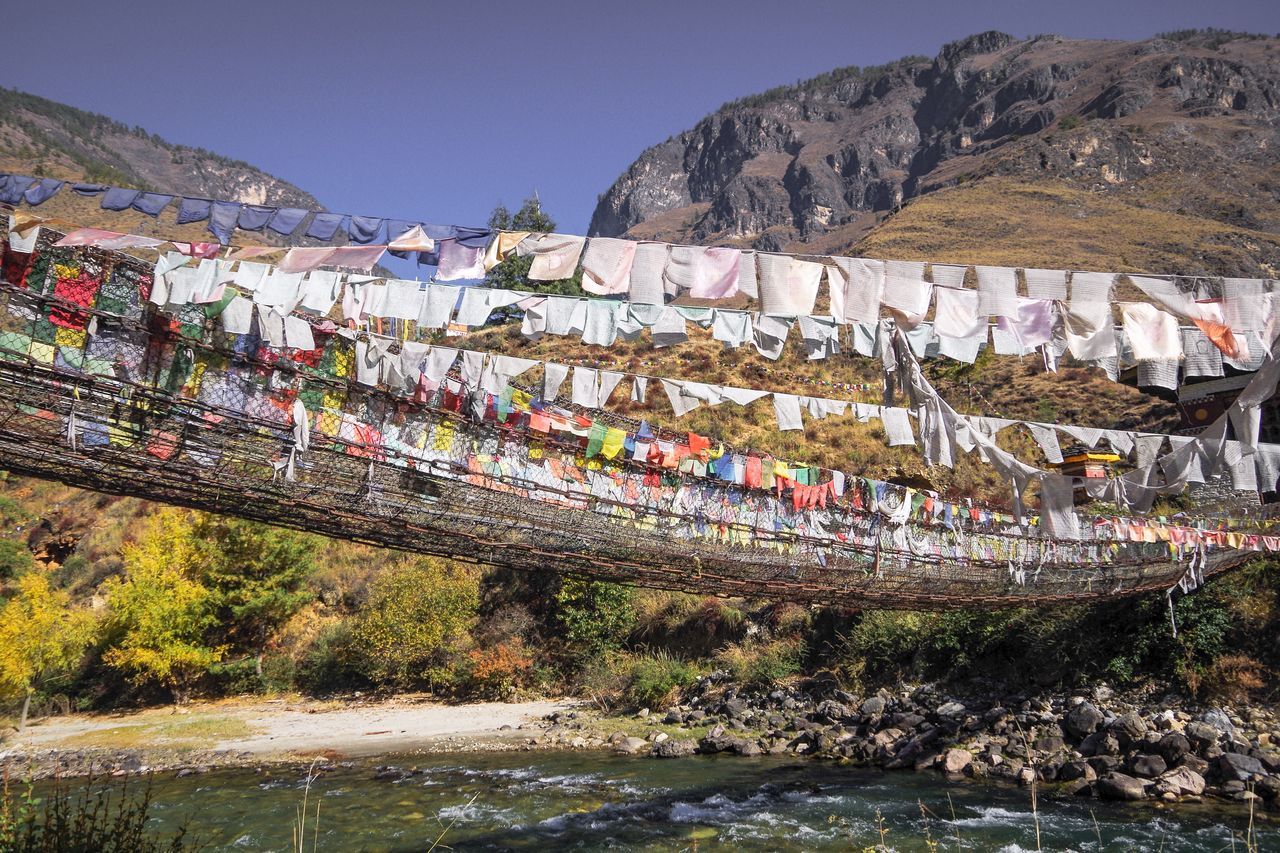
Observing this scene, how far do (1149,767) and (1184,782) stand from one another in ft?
1.50

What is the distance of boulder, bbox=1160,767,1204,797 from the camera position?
9.41 m

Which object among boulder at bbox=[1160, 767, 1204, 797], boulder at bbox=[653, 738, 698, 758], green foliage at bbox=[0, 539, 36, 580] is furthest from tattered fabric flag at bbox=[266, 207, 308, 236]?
green foliage at bbox=[0, 539, 36, 580]

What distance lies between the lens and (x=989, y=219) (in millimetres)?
56250

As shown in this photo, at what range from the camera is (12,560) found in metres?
24.6

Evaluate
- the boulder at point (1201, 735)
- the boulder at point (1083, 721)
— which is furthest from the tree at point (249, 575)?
the boulder at point (1201, 735)

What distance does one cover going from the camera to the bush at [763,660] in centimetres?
1652

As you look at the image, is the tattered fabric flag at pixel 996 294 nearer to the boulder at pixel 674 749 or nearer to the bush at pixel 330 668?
the boulder at pixel 674 749

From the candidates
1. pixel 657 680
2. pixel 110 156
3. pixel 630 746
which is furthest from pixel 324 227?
pixel 110 156

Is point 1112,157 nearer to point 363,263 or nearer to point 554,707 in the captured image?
point 554,707

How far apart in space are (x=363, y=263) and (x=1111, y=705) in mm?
12256

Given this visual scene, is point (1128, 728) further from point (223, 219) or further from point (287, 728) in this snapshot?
point (287, 728)

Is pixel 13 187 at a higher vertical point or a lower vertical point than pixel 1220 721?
higher

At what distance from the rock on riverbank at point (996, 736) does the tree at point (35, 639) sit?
37.9 ft

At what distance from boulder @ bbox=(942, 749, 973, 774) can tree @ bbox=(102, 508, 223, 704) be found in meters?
17.0
